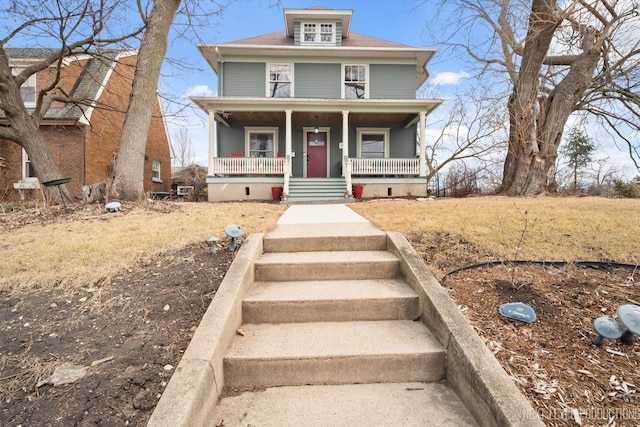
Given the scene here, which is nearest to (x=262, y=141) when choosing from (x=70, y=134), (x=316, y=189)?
(x=316, y=189)

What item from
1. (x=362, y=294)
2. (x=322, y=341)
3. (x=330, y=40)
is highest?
(x=330, y=40)

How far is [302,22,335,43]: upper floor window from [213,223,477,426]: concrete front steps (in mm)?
13535

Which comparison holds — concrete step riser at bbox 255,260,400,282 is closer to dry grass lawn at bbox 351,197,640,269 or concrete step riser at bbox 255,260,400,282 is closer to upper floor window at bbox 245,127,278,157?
dry grass lawn at bbox 351,197,640,269

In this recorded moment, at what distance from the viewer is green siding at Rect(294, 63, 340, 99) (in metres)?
13.5

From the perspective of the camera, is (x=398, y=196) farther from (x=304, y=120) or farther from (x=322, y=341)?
(x=322, y=341)

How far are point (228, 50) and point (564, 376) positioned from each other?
1470 centimetres

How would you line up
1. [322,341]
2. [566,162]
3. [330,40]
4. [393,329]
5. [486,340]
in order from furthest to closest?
[566,162] → [330,40] → [393,329] → [322,341] → [486,340]

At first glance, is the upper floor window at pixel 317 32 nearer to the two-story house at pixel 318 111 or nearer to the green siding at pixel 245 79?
the two-story house at pixel 318 111

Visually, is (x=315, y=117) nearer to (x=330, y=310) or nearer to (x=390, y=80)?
(x=390, y=80)

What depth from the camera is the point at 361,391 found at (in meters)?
1.92

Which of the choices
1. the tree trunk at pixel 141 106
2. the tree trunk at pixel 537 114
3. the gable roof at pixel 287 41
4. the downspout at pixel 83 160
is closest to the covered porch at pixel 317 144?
the tree trunk at pixel 537 114

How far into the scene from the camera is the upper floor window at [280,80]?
13398 millimetres

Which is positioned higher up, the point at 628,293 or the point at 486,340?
the point at 628,293

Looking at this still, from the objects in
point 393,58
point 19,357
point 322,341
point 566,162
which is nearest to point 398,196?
point 393,58
